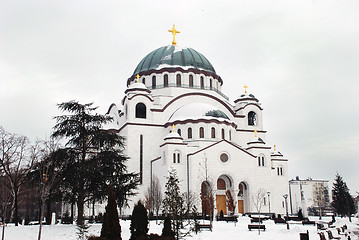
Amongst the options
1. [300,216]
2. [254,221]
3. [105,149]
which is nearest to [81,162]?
[105,149]

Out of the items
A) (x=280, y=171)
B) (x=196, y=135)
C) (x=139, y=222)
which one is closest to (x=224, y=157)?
(x=196, y=135)

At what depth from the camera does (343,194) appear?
168 ft

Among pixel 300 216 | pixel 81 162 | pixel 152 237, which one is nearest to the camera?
pixel 152 237

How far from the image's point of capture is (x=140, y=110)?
44.0 meters

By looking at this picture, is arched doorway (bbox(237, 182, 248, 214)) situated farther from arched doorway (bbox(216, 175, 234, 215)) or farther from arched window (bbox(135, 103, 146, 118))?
arched window (bbox(135, 103, 146, 118))

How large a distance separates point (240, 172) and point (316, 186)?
243ft

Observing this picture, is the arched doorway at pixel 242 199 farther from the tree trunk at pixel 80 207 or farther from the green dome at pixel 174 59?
the tree trunk at pixel 80 207

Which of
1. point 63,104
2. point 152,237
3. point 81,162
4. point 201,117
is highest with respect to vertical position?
point 201,117

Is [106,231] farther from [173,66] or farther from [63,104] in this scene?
[173,66]

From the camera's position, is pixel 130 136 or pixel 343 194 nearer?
pixel 130 136

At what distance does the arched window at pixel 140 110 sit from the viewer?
43.7 meters

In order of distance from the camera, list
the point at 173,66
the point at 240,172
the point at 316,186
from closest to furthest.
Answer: the point at 240,172 < the point at 173,66 < the point at 316,186

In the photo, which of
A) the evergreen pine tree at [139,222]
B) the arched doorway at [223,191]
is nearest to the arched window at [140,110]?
the arched doorway at [223,191]

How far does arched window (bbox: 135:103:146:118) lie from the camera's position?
43.7 m
